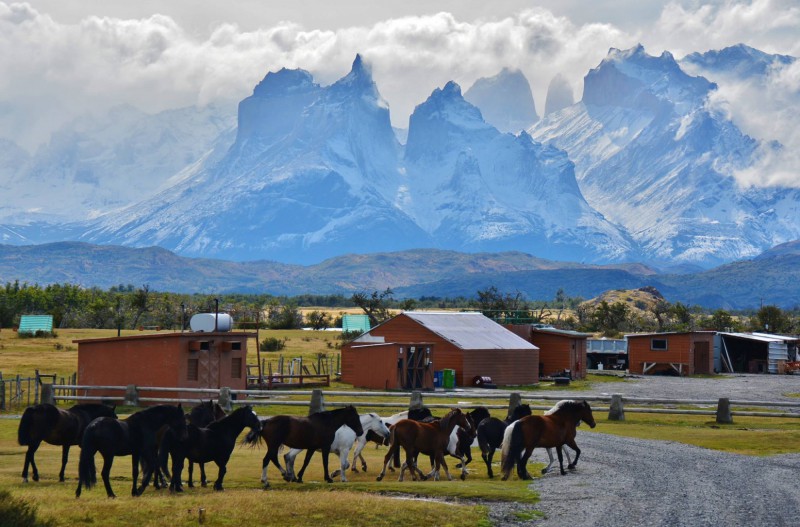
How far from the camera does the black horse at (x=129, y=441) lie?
2038cm

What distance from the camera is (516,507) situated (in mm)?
19578

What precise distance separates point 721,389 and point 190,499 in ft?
156

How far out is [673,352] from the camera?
267 feet

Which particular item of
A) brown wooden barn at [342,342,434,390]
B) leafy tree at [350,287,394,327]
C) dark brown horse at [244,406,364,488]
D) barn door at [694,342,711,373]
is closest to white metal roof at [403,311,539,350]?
brown wooden barn at [342,342,434,390]

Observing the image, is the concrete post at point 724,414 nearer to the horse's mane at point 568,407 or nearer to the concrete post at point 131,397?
the horse's mane at point 568,407

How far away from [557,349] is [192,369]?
32943mm

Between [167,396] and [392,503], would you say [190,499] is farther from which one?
[167,396]

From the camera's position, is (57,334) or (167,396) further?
(57,334)

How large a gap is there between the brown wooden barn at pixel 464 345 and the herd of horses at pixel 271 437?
32872 mm

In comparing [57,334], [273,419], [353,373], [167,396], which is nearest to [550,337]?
[353,373]

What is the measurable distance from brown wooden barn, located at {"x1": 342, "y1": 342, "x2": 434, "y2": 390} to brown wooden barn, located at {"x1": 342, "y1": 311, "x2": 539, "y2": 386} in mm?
550

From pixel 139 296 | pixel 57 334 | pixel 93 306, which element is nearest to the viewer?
pixel 57 334

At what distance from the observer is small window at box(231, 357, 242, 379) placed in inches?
1816

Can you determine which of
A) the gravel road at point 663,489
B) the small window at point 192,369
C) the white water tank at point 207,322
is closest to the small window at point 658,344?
the white water tank at point 207,322
